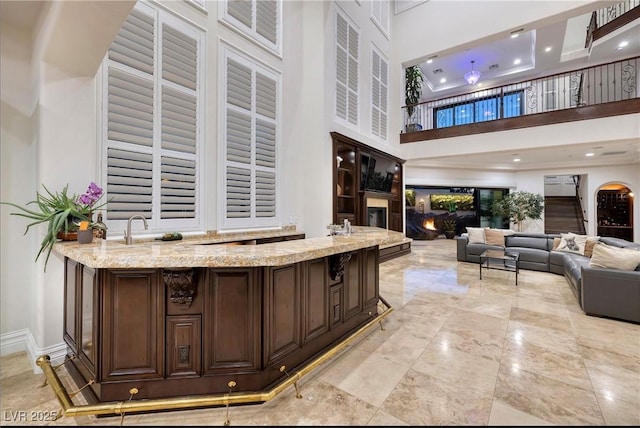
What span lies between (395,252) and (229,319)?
258 inches

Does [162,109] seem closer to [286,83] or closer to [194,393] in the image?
[286,83]

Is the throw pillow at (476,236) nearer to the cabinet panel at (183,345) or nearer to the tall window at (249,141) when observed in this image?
the tall window at (249,141)

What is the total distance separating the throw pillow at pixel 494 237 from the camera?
275 inches

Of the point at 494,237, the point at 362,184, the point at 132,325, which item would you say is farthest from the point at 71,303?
the point at 494,237

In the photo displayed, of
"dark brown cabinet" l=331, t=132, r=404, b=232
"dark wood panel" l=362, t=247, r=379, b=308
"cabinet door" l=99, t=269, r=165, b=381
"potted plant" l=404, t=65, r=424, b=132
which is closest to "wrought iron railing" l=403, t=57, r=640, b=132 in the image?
"potted plant" l=404, t=65, r=424, b=132

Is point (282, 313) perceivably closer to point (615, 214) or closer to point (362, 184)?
point (362, 184)

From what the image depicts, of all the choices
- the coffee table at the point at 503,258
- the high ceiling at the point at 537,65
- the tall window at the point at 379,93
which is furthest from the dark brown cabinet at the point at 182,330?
the high ceiling at the point at 537,65

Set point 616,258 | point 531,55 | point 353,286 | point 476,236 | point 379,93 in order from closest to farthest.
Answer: point 353,286 < point 616,258 < point 476,236 < point 379,93 < point 531,55

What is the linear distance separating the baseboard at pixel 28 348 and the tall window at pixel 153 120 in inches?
49.8

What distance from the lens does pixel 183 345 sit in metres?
1.94

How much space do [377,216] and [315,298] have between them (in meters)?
Answer: 5.33

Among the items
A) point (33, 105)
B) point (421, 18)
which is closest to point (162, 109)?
point (33, 105)

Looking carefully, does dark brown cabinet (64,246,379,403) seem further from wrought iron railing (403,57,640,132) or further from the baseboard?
wrought iron railing (403,57,640,132)

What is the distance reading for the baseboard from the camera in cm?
256
